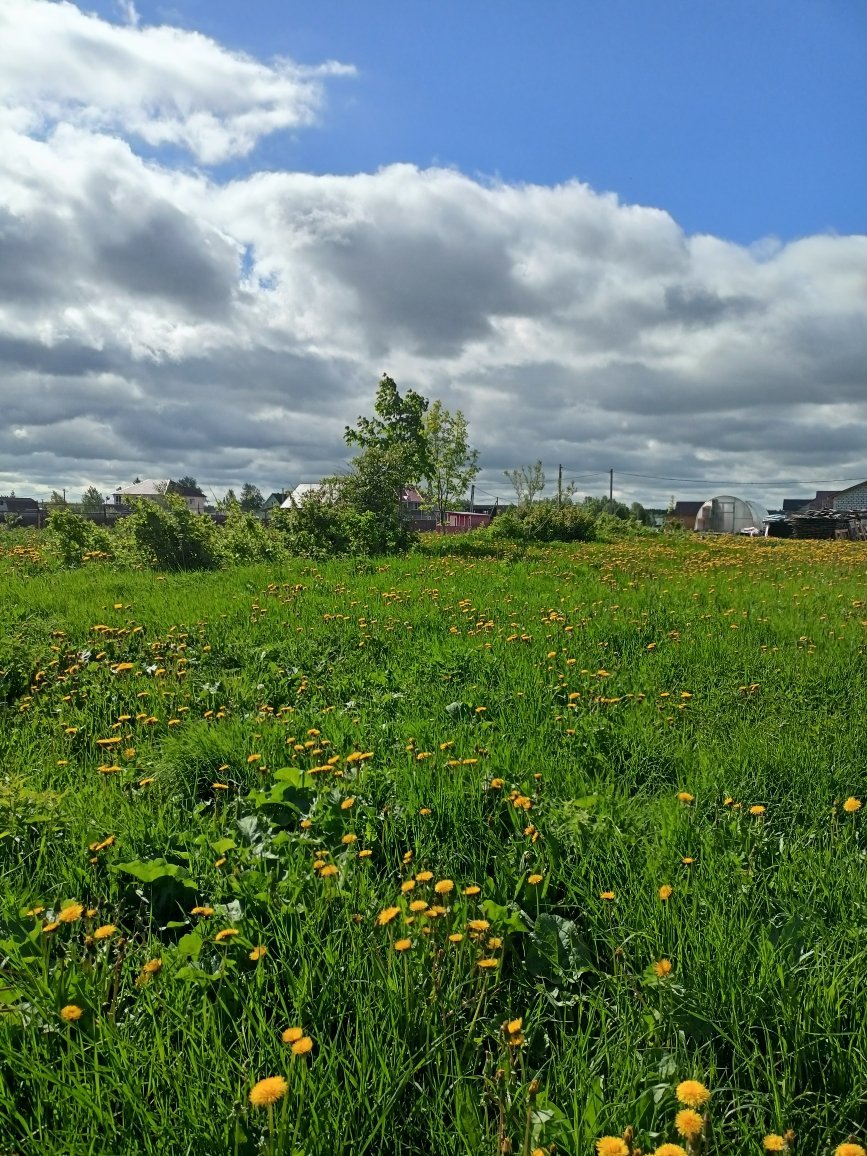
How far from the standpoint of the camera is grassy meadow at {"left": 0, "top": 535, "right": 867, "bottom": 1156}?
1.74 metres

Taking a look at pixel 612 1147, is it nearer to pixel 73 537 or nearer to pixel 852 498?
pixel 73 537

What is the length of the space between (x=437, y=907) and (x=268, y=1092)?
2.52 ft

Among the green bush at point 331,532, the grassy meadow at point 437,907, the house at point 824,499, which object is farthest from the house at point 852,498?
the grassy meadow at point 437,907

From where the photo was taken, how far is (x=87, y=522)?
14.9 meters

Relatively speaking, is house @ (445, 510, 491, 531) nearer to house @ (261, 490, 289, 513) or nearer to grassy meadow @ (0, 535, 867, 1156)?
house @ (261, 490, 289, 513)

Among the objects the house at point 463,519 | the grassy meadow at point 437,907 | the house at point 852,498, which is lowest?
the grassy meadow at point 437,907

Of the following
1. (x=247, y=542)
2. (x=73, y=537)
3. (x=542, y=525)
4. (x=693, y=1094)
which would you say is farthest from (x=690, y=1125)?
(x=542, y=525)

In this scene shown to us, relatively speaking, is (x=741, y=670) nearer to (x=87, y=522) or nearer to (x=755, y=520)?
(x=87, y=522)

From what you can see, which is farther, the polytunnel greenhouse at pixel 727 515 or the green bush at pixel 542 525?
the polytunnel greenhouse at pixel 727 515

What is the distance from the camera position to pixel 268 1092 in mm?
1549

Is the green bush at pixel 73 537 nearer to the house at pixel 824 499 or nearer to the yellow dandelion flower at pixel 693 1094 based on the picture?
the yellow dandelion flower at pixel 693 1094

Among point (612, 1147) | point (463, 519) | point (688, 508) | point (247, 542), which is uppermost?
point (688, 508)

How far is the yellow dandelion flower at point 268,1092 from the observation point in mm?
1538

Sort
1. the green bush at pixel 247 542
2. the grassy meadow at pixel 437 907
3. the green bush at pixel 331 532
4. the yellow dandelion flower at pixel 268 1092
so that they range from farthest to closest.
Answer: the green bush at pixel 331 532 → the green bush at pixel 247 542 → the grassy meadow at pixel 437 907 → the yellow dandelion flower at pixel 268 1092
